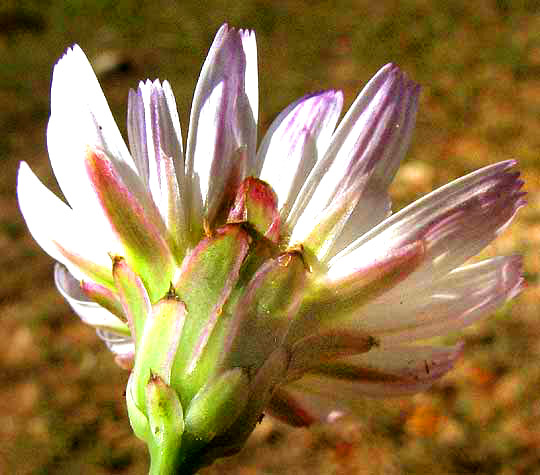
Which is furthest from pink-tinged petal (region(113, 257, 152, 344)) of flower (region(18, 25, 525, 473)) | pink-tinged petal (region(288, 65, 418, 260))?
pink-tinged petal (region(288, 65, 418, 260))

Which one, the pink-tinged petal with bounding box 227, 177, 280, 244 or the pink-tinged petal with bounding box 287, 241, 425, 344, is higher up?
the pink-tinged petal with bounding box 227, 177, 280, 244

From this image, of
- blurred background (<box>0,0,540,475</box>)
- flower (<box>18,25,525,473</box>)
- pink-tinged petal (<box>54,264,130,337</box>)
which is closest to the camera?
flower (<box>18,25,525,473</box>)

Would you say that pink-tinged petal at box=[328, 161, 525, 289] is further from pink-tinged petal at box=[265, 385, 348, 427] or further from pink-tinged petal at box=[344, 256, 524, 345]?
pink-tinged petal at box=[265, 385, 348, 427]

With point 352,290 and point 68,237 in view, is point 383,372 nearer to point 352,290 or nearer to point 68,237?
point 352,290

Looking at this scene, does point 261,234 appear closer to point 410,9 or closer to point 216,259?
point 216,259

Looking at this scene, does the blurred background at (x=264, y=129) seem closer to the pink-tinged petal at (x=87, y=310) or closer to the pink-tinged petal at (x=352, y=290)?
the pink-tinged petal at (x=87, y=310)

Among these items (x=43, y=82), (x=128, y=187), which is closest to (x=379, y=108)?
(x=128, y=187)

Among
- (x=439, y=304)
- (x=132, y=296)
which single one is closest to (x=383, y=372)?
(x=439, y=304)
